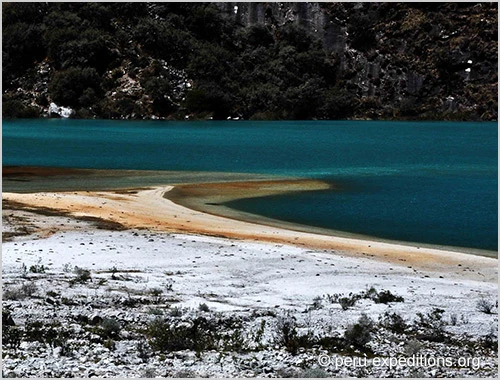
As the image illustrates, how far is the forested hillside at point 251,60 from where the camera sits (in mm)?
123812

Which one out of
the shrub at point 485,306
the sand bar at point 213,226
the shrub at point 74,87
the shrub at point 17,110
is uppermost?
the shrub at point 74,87

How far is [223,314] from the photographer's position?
490 inches

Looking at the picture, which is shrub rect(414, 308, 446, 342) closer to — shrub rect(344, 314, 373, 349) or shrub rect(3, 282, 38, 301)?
shrub rect(344, 314, 373, 349)

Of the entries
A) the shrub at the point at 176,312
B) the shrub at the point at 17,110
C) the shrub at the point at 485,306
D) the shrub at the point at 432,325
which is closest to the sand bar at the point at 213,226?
the shrub at the point at 485,306

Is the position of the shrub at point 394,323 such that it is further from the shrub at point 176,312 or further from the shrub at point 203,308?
the shrub at point 176,312

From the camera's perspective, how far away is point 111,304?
42.1 ft

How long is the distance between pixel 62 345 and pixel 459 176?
34.3 meters

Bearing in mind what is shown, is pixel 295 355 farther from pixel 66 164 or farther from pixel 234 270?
pixel 66 164

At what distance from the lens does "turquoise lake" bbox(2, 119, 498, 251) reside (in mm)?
26413

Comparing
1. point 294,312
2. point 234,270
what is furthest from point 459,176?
point 294,312

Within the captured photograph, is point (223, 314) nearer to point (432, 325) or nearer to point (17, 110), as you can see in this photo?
point (432, 325)

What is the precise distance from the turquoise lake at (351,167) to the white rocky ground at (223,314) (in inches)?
329

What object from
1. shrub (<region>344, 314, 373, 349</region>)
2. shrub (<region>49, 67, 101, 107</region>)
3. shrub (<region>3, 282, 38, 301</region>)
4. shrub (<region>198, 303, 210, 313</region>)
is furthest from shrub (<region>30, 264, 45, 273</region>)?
shrub (<region>49, 67, 101, 107</region>)

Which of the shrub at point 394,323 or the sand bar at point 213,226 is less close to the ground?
the shrub at point 394,323
